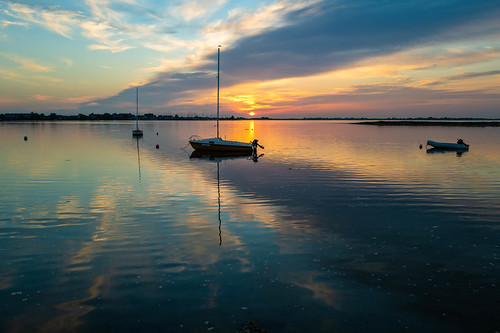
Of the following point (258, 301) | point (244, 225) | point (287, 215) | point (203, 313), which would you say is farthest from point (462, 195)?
point (203, 313)

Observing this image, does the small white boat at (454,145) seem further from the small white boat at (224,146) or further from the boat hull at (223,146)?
the boat hull at (223,146)

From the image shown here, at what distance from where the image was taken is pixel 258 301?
9.64 meters

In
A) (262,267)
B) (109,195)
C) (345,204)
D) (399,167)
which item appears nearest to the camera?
(262,267)

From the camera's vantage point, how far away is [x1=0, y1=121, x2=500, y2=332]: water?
350 inches

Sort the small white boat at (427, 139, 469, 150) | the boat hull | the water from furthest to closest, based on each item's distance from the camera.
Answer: the small white boat at (427, 139, 469, 150) < the boat hull < the water

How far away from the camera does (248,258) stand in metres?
12.7

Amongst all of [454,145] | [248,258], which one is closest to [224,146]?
[248,258]

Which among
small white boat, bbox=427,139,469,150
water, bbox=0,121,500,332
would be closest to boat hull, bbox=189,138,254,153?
water, bbox=0,121,500,332

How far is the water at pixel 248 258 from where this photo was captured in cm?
889

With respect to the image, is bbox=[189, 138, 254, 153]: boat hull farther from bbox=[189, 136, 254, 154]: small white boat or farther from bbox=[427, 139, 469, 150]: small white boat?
bbox=[427, 139, 469, 150]: small white boat

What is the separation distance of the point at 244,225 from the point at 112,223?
6.72m

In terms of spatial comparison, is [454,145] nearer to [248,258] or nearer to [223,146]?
[223,146]

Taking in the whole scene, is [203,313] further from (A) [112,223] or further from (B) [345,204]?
(B) [345,204]

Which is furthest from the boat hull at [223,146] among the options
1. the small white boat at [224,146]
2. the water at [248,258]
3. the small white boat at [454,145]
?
the small white boat at [454,145]
